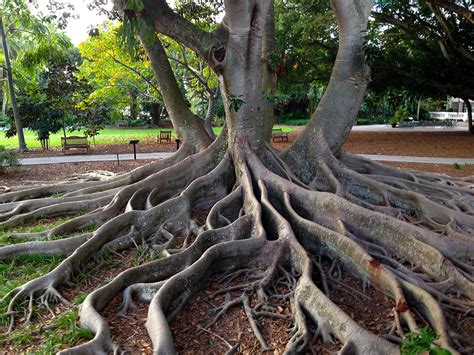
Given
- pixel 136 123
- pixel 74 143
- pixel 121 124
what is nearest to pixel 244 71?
pixel 74 143

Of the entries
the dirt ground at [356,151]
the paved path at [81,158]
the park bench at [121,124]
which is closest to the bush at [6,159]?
the dirt ground at [356,151]

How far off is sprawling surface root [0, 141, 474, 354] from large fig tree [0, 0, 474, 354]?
0.01m

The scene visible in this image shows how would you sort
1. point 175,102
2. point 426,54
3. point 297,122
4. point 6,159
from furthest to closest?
point 297,122, point 426,54, point 6,159, point 175,102

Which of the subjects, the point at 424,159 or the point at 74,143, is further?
the point at 74,143

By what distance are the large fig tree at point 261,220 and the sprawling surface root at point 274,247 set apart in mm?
14

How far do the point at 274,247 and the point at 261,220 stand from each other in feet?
1.91

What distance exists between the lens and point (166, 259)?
168 inches

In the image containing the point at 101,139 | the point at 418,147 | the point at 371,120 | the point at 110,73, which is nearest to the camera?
the point at 418,147

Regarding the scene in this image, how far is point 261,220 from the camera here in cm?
493

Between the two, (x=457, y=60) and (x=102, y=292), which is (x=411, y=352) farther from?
(x=457, y=60)

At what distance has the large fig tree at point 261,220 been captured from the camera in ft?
11.7

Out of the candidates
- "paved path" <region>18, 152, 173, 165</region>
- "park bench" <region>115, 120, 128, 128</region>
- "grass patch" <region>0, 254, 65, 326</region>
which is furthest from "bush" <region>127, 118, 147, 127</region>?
"grass patch" <region>0, 254, 65, 326</region>

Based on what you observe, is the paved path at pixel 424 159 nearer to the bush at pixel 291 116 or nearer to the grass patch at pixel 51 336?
the grass patch at pixel 51 336

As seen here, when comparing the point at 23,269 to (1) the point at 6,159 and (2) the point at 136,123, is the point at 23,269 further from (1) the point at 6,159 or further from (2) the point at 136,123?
(2) the point at 136,123
